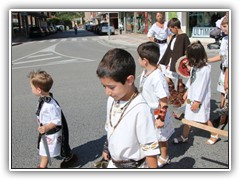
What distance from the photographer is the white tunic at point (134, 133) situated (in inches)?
68.1

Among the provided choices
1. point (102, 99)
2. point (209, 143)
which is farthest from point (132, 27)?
point (209, 143)

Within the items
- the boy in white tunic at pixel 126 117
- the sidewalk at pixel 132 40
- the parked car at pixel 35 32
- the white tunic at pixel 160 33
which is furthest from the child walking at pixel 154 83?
the parked car at pixel 35 32

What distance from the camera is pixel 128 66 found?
1.69m

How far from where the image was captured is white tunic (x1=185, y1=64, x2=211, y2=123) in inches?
127

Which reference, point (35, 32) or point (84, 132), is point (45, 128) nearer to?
point (84, 132)

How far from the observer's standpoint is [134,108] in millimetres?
1740

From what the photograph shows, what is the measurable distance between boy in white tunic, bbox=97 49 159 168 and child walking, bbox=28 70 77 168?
1031 millimetres

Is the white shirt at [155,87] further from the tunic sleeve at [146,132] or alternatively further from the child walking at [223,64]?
the child walking at [223,64]

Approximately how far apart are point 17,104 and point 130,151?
441 cm

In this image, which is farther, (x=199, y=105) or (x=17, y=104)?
(x=17, y=104)

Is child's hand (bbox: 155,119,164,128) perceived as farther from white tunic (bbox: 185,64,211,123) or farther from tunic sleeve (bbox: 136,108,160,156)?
tunic sleeve (bbox: 136,108,160,156)

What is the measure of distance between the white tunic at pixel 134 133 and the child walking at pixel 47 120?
1.07 meters

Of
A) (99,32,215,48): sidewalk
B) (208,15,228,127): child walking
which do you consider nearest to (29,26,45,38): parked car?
(99,32,215,48): sidewalk
